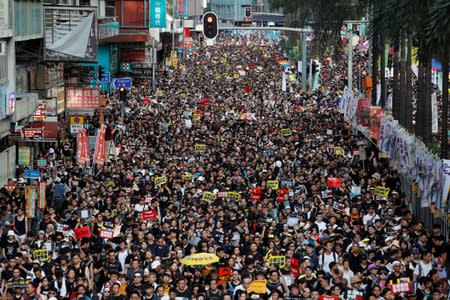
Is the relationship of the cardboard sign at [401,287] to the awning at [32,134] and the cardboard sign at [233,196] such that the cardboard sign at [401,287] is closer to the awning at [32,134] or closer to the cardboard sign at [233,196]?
the cardboard sign at [233,196]

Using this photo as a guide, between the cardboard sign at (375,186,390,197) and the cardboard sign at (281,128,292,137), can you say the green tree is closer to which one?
the cardboard sign at (375,186,390,197)

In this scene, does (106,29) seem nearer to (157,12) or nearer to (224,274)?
(157,12)

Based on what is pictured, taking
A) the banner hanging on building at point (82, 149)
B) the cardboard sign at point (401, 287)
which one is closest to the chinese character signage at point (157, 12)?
the banner hanging on building at point (82, 149)

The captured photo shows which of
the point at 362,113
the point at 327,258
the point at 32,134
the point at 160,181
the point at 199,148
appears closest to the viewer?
the point at 327,258

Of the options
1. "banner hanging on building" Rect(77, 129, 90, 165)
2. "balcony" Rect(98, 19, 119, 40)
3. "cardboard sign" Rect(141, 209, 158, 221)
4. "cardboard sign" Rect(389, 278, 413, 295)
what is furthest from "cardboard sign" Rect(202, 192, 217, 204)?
"balcony" Rect(98, 19, 119, 40)

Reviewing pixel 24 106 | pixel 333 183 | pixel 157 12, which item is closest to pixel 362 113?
pixel 24 106

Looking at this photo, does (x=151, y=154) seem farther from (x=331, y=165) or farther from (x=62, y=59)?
(x=331, y=165)

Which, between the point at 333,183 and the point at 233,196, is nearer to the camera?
the point at 233,196
